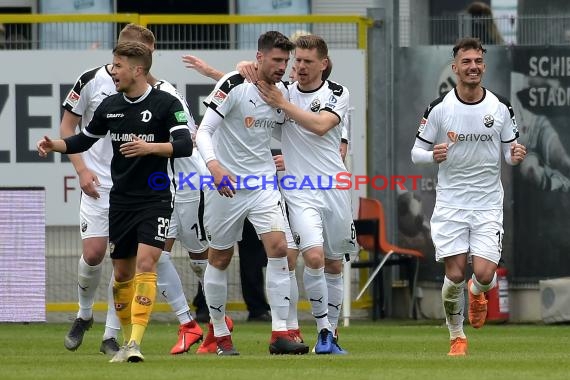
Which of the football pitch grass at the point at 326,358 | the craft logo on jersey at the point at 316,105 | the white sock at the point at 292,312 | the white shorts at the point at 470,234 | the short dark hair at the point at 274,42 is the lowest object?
the football pitch grass at the point at 326,358

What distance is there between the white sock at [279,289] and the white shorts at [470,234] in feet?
3.85

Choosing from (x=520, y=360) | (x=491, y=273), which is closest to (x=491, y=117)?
(x=491, y=273)

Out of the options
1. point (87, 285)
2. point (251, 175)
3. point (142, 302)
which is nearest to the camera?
point (142, 302)

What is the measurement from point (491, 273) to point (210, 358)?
2195 mm

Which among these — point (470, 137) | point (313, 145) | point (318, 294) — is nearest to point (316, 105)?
point (313, 145)

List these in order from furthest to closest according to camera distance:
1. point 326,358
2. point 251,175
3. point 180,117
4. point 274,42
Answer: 1. point 251,175
2. point 274,42
3. point 326,358
4. point 180,117

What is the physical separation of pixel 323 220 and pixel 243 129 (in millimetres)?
1006

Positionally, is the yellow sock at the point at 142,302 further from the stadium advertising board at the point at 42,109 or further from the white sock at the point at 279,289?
the stadium advertising board at the point at 42,109

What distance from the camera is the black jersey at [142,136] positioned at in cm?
1079

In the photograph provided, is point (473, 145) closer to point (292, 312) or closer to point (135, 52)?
point (292, 312)

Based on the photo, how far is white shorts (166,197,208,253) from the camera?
43.0ft

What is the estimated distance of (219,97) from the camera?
11.6 meters

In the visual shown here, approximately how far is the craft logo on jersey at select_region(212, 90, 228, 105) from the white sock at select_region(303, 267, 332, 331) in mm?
1425

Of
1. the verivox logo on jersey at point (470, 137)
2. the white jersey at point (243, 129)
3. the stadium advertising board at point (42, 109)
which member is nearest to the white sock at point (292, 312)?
the white jersey at point (243, 129)
